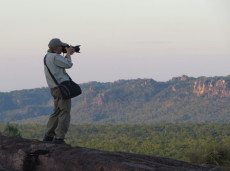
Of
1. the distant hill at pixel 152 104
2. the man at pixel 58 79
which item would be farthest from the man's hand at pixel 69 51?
the distant hill at pixel 152 104

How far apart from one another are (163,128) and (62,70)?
70.6 m

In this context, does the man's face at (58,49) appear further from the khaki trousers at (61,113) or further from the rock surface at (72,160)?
the rock surface at (72,160)

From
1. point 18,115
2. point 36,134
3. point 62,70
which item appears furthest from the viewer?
point 18,115

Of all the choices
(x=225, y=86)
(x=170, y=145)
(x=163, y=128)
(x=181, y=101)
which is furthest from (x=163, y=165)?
(x=225, y=86)

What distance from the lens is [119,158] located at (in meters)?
6.04

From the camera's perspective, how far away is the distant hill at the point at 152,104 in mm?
142638

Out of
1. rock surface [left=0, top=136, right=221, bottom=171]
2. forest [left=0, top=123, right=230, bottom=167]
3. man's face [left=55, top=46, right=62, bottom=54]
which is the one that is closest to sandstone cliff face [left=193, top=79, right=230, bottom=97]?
forest [left=0, top=123, right=230, bottom=167]

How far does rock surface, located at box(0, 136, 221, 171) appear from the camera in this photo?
5625 mm

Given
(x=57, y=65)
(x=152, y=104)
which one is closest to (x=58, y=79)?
(x=57, y=65)

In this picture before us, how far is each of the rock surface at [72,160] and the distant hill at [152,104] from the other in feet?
404

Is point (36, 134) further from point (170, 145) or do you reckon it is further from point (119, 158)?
point (119, 158)

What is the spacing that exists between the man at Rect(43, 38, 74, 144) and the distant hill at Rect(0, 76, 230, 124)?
402 ft

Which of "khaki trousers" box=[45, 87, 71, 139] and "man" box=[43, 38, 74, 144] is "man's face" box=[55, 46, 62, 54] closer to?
"man" box=[43, 38, 74, 144]

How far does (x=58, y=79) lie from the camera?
747 cm
